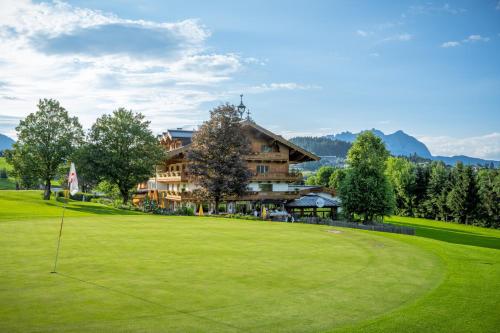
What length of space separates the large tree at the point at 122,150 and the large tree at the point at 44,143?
3.63 m

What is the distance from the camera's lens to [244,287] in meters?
13.9

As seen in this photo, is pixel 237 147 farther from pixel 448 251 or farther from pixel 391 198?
pixel 448 251

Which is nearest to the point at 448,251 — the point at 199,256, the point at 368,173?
the point at 199,256

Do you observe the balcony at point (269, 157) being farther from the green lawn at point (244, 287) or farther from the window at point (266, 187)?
the green lawn at point (244, 287)

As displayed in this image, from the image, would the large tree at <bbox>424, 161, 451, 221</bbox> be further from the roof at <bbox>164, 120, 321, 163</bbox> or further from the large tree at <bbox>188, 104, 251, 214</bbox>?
the large tree at <bbox>188, 104, 251, 214</bbox>

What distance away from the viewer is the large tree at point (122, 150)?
61.4m

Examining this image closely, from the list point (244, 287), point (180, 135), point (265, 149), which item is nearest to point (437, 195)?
point (265, 149)

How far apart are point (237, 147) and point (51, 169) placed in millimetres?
30159

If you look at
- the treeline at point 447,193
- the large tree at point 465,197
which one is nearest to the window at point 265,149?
the treeline at point 447,193

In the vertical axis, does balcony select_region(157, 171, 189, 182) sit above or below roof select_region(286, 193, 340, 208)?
above

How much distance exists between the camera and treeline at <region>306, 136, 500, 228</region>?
56.6 metres

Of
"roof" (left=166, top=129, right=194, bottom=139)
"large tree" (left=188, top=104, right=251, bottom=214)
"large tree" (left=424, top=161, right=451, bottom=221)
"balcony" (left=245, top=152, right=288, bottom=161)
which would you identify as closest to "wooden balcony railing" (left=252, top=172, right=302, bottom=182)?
"balcony" (left=245, top=152, right=288, bottom=161)

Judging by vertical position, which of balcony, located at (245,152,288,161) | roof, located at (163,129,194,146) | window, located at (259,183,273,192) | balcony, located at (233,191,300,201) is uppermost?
roof, located at (163,129,194,146)

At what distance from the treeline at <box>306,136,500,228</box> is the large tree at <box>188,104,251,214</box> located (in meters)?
15.8
